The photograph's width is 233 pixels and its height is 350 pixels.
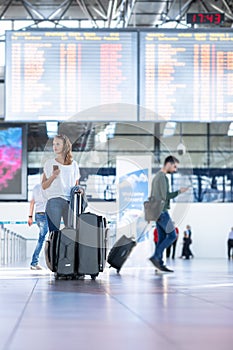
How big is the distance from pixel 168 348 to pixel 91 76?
33.3ft

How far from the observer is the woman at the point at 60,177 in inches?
278

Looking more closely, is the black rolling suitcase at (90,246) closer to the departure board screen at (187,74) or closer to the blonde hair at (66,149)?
the blonde hair at (66,149)

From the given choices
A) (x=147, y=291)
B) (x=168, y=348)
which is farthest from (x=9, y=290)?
(x=168, y=348)

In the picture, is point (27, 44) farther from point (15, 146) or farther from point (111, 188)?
point (111, 188)

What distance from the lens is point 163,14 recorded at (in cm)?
2559

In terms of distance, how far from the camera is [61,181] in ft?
23.3

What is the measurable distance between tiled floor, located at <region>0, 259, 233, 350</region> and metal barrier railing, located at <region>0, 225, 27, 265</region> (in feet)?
31.6

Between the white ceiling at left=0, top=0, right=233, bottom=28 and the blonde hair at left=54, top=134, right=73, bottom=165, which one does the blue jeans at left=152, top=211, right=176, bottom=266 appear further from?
the white ceiling at left=0, top=0, right=233, bottom=28

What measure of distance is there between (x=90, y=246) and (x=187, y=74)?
6.03 m

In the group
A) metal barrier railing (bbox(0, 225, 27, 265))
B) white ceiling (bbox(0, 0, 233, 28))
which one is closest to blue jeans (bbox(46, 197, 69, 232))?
metal barrier railing (bbox(0, 225, 27, 265))

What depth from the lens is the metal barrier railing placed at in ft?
49.0

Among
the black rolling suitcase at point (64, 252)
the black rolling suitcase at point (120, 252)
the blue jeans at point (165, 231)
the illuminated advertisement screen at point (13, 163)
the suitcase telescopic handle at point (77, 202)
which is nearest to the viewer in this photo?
the black rolling suitcase at point (64, 252)

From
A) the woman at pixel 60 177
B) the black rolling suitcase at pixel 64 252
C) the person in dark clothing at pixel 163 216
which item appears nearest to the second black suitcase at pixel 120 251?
the person in dark clothing at pixel 163 216

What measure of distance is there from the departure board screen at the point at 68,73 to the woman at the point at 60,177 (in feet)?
15.9
